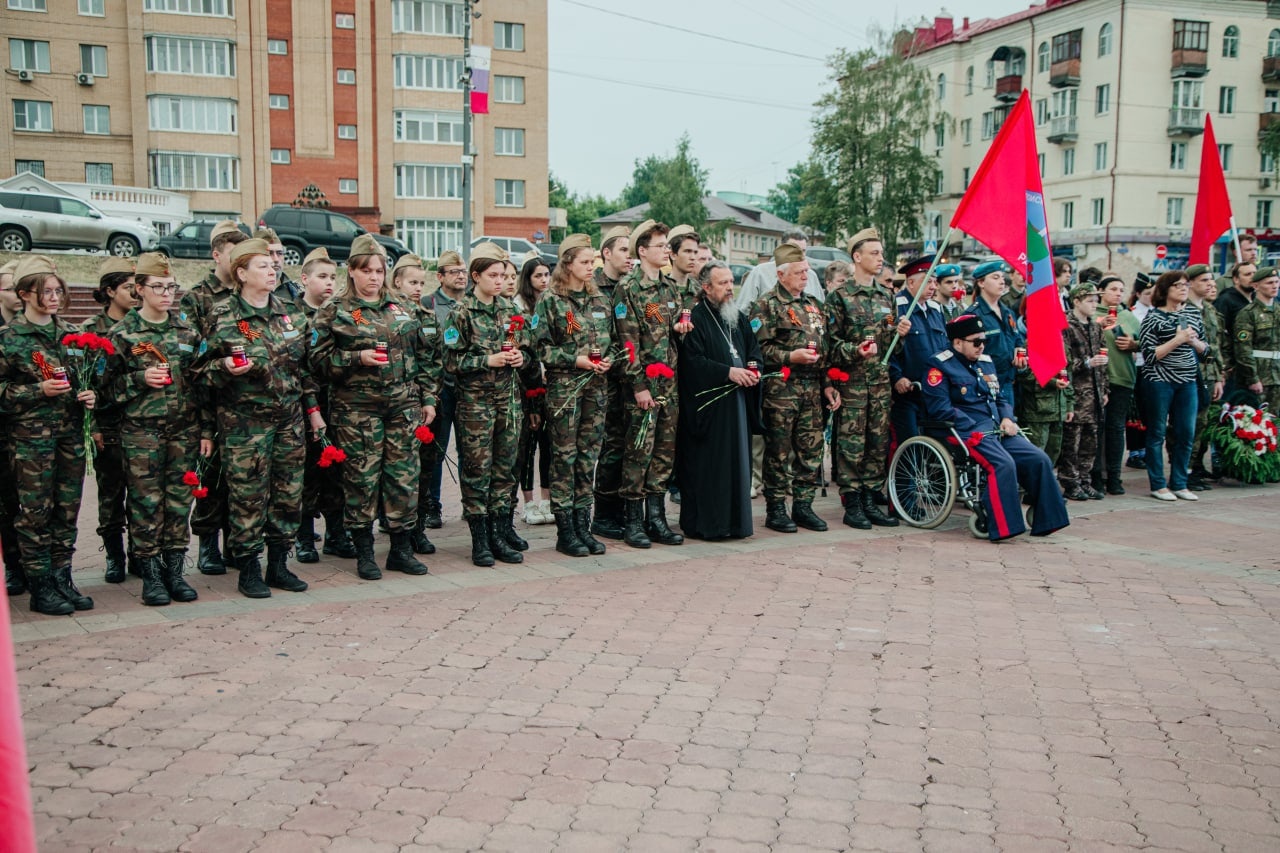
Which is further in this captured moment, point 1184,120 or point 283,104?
point 1184,120

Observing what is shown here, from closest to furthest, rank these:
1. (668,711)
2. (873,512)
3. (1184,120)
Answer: (668,711) < (873,512) < (1184,120)

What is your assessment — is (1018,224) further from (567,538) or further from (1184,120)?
(1184,120)

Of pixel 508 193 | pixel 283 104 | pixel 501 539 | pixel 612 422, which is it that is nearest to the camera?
pixel 501 539

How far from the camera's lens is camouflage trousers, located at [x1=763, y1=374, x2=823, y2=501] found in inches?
348

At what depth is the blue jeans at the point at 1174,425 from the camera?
1083cm

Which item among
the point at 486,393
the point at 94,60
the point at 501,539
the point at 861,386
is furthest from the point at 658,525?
the point at 94,60

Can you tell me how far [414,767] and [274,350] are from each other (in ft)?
10.7

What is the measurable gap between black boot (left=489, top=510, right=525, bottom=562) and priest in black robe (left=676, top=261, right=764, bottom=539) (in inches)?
58.0

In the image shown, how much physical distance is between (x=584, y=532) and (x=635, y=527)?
471 millimetres

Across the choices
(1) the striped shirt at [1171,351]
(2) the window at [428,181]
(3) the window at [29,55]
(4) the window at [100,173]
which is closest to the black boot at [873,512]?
(1) the striped shirt at [1171,351]

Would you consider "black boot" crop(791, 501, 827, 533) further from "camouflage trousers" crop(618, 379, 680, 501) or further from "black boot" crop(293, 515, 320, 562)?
"black boot" crop(293, 515, 320, 562)

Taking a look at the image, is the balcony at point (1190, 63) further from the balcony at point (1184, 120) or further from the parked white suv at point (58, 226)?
the parked white suv at point (58, 226)

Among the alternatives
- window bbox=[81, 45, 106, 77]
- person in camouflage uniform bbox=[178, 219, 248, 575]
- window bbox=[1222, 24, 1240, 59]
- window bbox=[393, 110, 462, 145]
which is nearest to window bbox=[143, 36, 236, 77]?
window bbox=[81, 45, 106, 77]

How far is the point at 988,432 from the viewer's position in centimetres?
890
